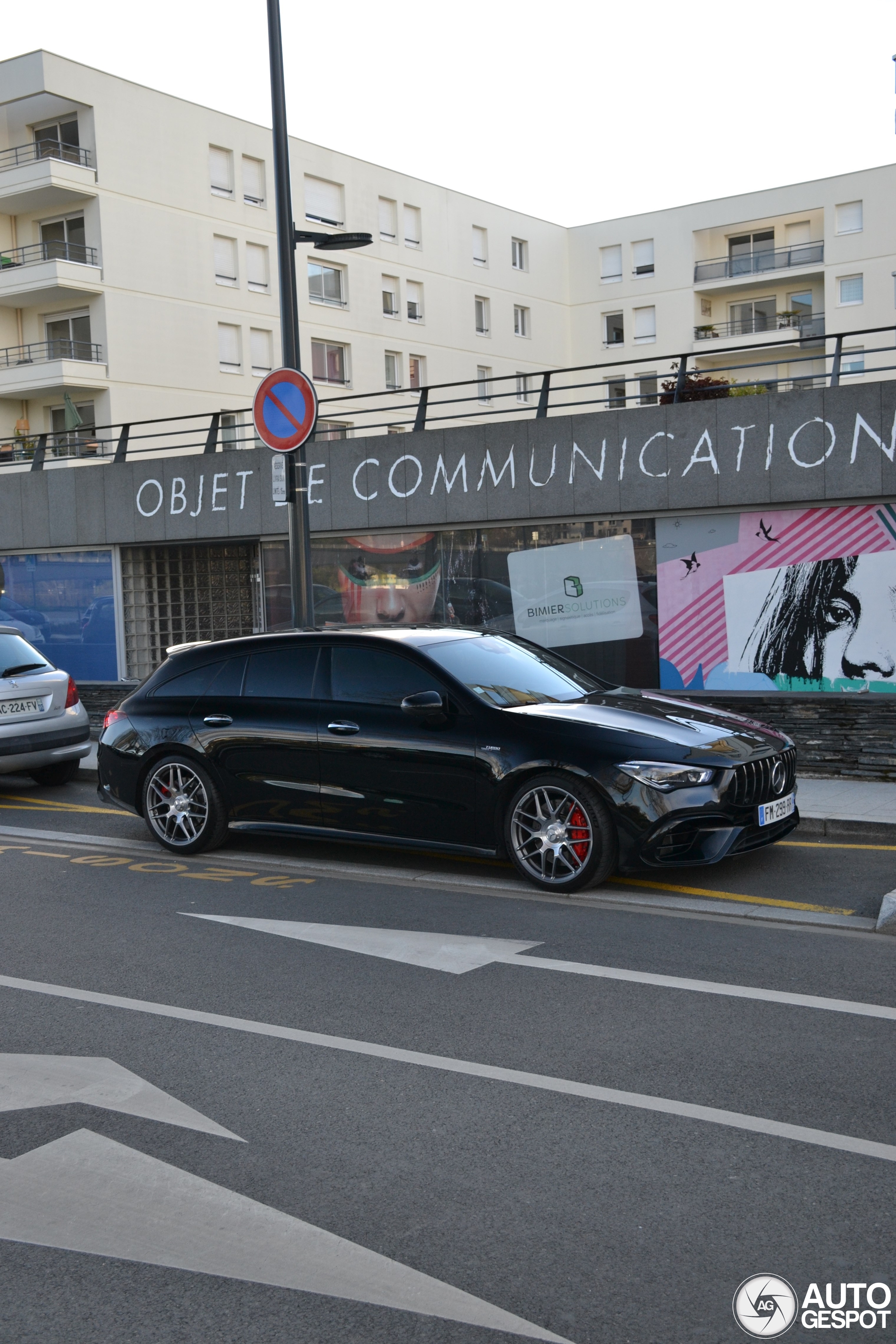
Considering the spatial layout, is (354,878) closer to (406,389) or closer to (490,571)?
(490,571)

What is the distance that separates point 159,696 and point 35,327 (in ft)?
114

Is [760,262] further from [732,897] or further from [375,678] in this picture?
[732,897]

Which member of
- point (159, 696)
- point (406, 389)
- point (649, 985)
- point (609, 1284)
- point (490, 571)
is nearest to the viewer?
point (609, 1284)

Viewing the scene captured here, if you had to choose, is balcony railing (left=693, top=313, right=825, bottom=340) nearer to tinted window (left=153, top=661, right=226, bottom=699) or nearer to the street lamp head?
the street lamp head

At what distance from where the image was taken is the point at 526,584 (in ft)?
46.8

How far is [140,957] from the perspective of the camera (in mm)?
6270

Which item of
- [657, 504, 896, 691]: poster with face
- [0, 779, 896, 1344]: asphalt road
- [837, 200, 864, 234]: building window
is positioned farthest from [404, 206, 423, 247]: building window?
[0, 779, 896, 1344]: asphalt road

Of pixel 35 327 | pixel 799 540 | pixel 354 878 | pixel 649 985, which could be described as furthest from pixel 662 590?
pixel 35 327

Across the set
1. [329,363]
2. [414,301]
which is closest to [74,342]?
[329,363]

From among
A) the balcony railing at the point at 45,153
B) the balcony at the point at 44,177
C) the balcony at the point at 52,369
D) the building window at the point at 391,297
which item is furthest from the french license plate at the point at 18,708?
the building window at the point at 391,297

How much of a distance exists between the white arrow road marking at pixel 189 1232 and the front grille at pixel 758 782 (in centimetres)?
425

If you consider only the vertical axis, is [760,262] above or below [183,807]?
above

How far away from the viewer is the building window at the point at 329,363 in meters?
46.4

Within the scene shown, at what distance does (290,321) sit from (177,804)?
182 inches
